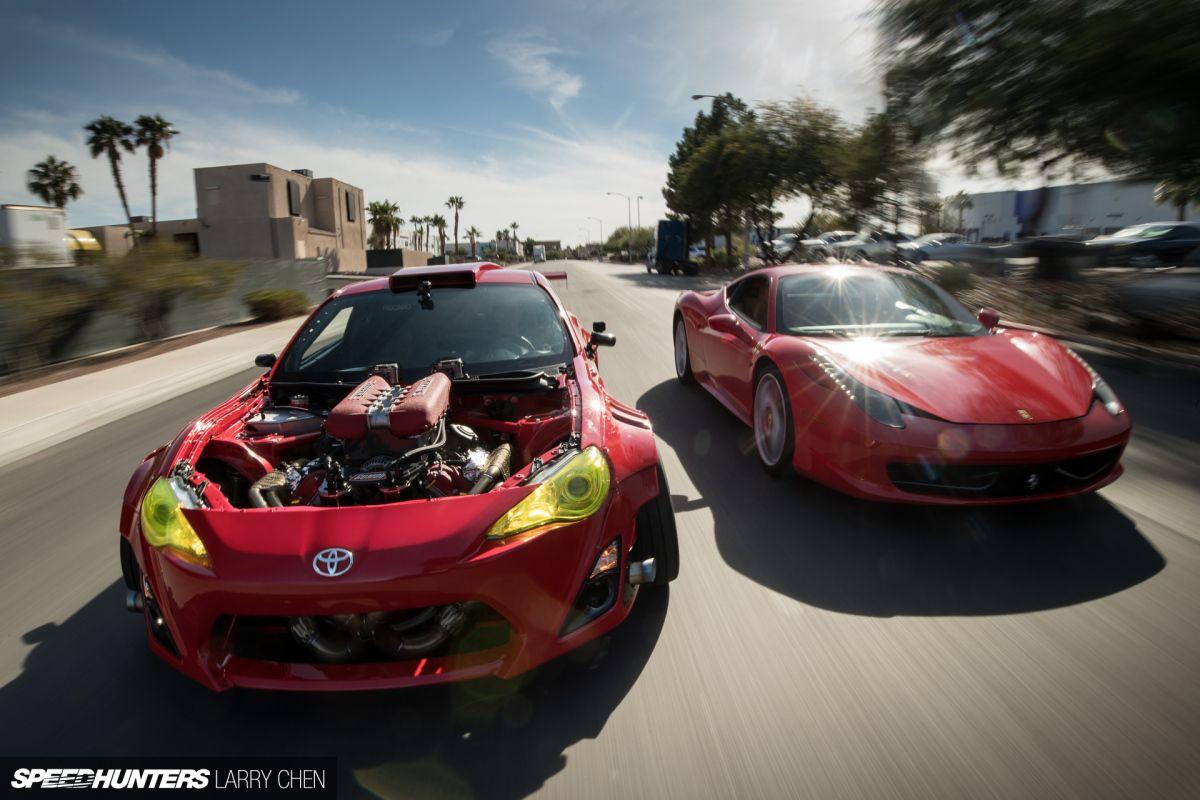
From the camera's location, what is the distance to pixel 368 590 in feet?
6.32

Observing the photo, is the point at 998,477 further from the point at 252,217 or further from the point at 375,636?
the point at 252,217

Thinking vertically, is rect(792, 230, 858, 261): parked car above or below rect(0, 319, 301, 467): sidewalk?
above

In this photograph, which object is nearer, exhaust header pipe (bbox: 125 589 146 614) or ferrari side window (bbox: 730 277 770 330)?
exhaust header pipe (bbox: 125 589 146 614)

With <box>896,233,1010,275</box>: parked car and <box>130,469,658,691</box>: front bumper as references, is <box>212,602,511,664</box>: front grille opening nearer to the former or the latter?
<box>130,469,658,691</box>: front bumper

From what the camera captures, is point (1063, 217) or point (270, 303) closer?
point (270, 303)

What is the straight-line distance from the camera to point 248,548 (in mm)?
2027

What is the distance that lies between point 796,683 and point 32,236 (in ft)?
Result: 59.7

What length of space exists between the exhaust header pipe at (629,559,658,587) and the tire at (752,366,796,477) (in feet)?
5.92

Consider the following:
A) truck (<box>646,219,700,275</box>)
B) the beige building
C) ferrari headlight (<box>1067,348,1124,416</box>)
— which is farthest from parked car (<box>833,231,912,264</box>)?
the beige building

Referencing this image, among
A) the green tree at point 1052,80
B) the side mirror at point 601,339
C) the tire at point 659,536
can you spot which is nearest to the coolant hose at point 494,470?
the tire at point 659,536

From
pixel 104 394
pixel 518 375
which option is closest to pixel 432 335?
pixel 518 375

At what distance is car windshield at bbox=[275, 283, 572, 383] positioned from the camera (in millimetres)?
3541

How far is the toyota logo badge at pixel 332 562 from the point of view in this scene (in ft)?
6.36

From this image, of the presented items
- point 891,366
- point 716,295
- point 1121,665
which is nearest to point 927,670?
point 1121,665
